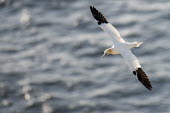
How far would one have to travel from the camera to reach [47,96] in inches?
2010

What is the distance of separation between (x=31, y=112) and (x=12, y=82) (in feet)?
15.1

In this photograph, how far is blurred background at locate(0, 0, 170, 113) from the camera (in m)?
49.7

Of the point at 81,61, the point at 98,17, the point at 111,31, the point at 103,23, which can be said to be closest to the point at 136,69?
the point at 111,31

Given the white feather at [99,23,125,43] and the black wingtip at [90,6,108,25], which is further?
the black wingtip at [90,6,108,25]

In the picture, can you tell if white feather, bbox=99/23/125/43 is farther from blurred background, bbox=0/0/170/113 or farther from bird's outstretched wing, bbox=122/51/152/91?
blurred background, bbox=0/0/170/113

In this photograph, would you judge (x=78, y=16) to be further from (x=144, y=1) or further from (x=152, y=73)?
(x=152, y=73)

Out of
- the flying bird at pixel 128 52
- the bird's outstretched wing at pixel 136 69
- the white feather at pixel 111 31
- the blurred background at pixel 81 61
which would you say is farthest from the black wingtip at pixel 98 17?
the blurred background at pixel 81 61

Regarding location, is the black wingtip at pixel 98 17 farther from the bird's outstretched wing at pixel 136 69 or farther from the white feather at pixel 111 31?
the bird's outstretched wing at pixel 136 69

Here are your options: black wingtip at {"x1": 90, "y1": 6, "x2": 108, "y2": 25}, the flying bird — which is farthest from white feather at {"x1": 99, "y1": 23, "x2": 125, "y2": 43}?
black wingtip at {"x1": 90, "y1": 6, "x2": 108, "y2": 25}

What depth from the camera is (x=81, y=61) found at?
53375 millimetres

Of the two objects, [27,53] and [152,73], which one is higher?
[27,53]

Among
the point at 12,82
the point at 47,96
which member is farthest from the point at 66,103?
the point at 12,82

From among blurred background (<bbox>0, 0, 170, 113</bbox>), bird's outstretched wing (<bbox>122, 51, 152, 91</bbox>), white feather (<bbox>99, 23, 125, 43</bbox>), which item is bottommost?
bird's outstretched wing (<bbox>122, 51, 152, 91</bbox>)

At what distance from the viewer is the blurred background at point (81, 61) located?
49.7m
